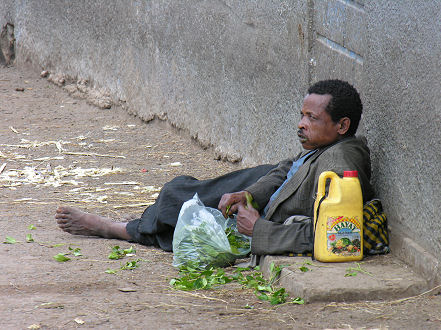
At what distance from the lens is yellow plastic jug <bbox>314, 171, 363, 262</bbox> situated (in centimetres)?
336

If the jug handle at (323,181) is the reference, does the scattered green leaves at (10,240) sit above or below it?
below

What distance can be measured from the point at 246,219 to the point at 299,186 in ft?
1.06

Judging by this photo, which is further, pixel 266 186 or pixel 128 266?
pixel 266 186

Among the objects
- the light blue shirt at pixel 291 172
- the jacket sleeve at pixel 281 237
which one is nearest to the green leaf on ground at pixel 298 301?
the jacket sleeve at pixel 281 237

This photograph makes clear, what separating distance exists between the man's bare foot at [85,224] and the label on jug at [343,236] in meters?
1.42

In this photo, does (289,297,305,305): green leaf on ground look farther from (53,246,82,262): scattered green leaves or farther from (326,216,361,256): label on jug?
(53,246,82,262): scattered green leaves

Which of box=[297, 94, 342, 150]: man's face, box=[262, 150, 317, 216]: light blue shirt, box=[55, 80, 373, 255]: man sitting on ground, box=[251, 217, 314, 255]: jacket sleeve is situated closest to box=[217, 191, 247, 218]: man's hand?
box=[55, 80, 373, 255]: man sitting on ground

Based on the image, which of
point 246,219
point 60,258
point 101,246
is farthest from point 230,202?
point 60,258

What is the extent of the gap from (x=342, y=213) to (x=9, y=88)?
6.67 meters

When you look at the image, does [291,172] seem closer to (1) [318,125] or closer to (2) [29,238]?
(1) [318,125]

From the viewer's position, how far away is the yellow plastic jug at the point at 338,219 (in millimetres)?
3363

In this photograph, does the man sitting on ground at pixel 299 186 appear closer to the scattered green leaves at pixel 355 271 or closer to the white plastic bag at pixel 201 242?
the white plastic bag at pixel 201 242

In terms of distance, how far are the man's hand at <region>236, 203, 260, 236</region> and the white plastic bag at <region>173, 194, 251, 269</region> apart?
0.10 m

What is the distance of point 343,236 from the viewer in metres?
3.40
